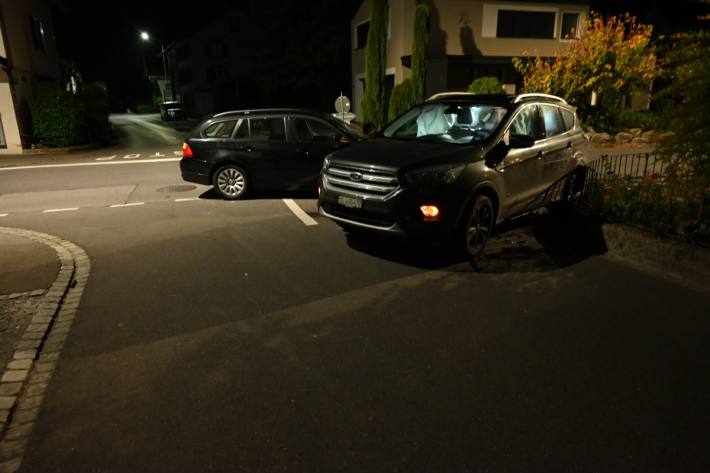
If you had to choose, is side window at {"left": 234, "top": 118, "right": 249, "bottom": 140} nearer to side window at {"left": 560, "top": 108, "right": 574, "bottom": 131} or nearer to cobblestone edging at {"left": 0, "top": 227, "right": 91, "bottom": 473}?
cobblestone edging at {"left": 0, "top": 227, "right": 91, "bottom": 473}

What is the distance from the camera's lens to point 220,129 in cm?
1007

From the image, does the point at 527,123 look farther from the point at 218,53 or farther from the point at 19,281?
the point at 218,53

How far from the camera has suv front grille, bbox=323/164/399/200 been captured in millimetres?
5965

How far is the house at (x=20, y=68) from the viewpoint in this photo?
18.5 m

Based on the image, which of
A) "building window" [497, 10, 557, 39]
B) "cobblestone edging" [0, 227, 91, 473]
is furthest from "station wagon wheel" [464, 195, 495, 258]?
"building window" [497, 10, 557, 39]

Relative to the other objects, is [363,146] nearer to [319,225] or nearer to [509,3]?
[319,225]

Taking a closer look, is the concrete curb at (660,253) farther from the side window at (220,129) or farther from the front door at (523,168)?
the side window at (220,129)

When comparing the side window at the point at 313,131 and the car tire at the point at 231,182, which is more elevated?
the side window at the point at 313,131

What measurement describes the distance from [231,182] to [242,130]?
1.06 meters

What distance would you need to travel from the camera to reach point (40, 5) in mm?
25188

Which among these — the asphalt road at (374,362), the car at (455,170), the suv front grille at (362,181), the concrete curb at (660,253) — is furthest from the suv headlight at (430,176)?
the concrete curb at (660,253)

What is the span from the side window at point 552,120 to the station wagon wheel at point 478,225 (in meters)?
1.88

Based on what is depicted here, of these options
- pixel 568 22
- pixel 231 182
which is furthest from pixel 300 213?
pixel 568 22

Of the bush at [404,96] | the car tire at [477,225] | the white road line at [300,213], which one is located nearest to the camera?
the car tire at [477,225]
